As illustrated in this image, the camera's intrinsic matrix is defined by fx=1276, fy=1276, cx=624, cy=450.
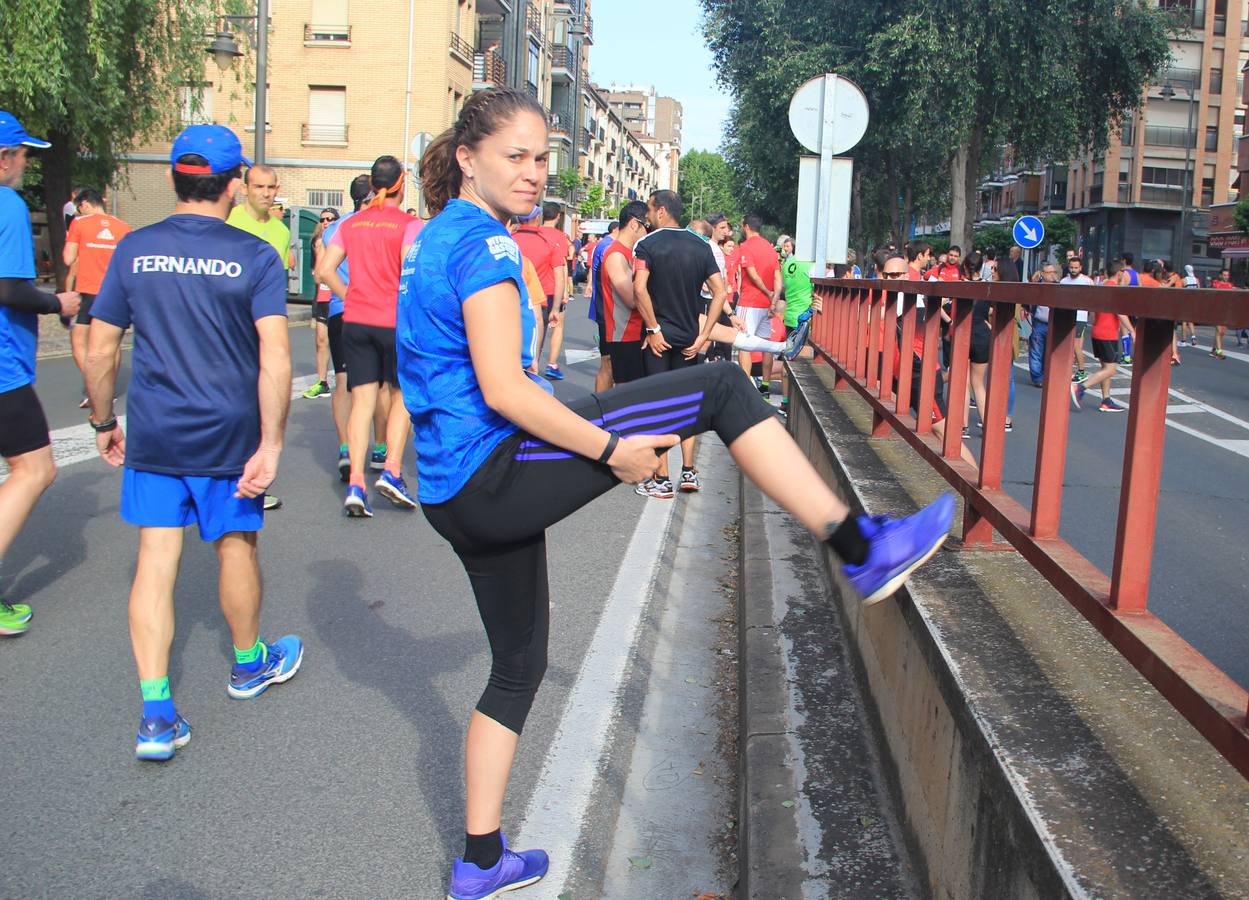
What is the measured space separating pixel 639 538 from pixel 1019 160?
28335mm

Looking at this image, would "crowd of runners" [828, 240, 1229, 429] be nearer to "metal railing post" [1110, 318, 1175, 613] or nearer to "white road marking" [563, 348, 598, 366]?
"metal railing post" [1110, 318, 1175, 613]

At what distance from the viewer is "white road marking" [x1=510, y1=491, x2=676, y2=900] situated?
3.38m

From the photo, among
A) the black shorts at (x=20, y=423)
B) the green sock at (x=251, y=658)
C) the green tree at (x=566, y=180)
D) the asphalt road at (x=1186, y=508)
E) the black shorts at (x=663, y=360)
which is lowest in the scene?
the green sock at (x=251, y=658)

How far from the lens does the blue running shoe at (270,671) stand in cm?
438

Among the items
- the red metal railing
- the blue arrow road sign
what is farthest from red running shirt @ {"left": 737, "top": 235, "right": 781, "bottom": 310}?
the blue arrow road sign

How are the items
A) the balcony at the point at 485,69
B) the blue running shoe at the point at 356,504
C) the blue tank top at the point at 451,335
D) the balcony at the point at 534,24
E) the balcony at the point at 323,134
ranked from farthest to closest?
1. the balcony at the point at 534,24
2. the balcony at the point at 485,69
3. the balcony at the point at 323,134
4. the blue running shoe at the point at 356,504
5. the blue tank top at the point at 451,335

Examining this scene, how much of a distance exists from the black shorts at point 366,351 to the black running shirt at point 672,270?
1.68 metres

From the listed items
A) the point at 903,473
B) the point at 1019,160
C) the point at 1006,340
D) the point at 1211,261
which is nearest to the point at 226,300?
the point at 1006,340

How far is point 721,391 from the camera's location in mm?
2744

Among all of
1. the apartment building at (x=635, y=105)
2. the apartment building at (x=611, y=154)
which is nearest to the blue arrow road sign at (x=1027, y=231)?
the apartment building at (x=611, y=154)

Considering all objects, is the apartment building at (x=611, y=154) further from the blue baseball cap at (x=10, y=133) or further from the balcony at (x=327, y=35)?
the blue baseball cap at (x=10, y=133)

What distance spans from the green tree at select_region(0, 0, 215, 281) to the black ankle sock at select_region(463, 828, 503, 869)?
18.7 m

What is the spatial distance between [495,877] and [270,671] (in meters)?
1.74

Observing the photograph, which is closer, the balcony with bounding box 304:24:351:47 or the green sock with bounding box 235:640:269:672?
the green sock with bounding box 235:640:269:672
